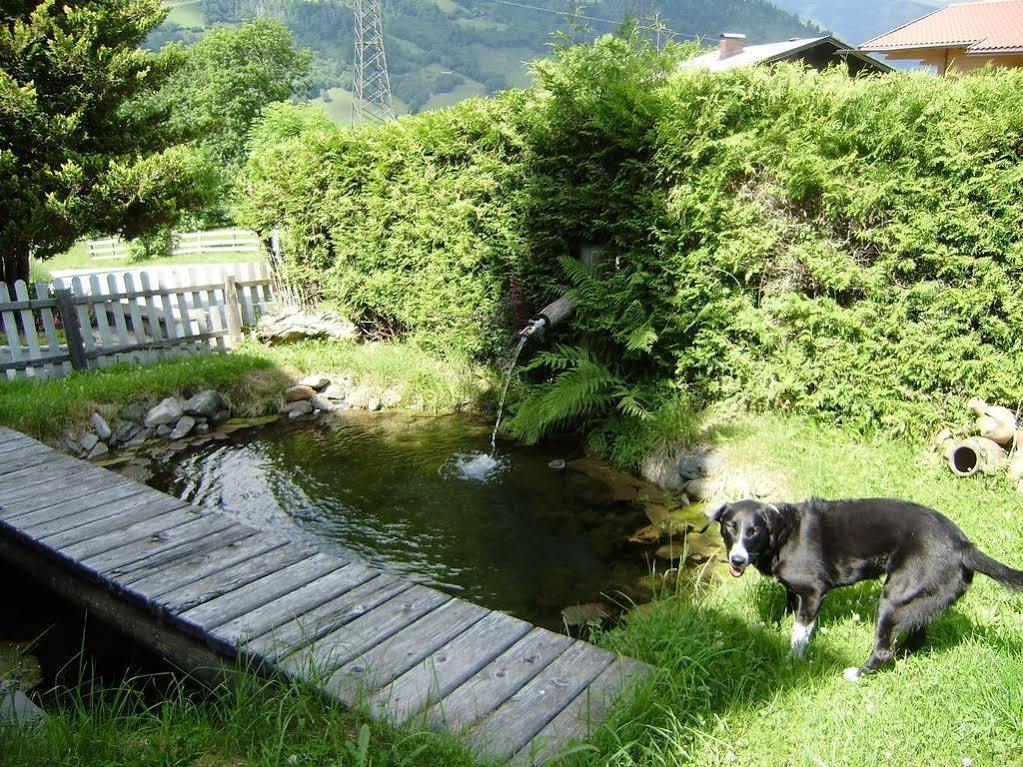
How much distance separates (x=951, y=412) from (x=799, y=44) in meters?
21.3

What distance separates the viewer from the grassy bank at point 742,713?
2.31 meters

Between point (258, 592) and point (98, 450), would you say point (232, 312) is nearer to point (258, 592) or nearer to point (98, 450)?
point (98, 450)

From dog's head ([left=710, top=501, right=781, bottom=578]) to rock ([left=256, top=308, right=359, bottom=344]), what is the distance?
7.31 metres

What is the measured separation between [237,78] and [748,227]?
172ft

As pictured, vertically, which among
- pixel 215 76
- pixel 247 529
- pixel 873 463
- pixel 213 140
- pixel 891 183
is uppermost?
pixel 215 76

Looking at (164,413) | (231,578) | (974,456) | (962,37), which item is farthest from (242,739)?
(962,37)

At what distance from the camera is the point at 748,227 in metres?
5.75

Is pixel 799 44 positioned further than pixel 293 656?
Yes

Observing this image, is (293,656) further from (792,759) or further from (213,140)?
(213,140)

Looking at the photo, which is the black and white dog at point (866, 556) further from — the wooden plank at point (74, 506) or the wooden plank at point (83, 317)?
the wooden plank at point (83, 317)

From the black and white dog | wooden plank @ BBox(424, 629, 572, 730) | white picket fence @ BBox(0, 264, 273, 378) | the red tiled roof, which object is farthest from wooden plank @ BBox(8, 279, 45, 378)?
the red tiled roof

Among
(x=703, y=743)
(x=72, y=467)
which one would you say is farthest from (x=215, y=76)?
(x=703, y=743)

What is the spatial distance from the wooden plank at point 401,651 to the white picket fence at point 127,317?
7309 mm

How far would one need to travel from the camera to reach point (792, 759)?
2.36 m
